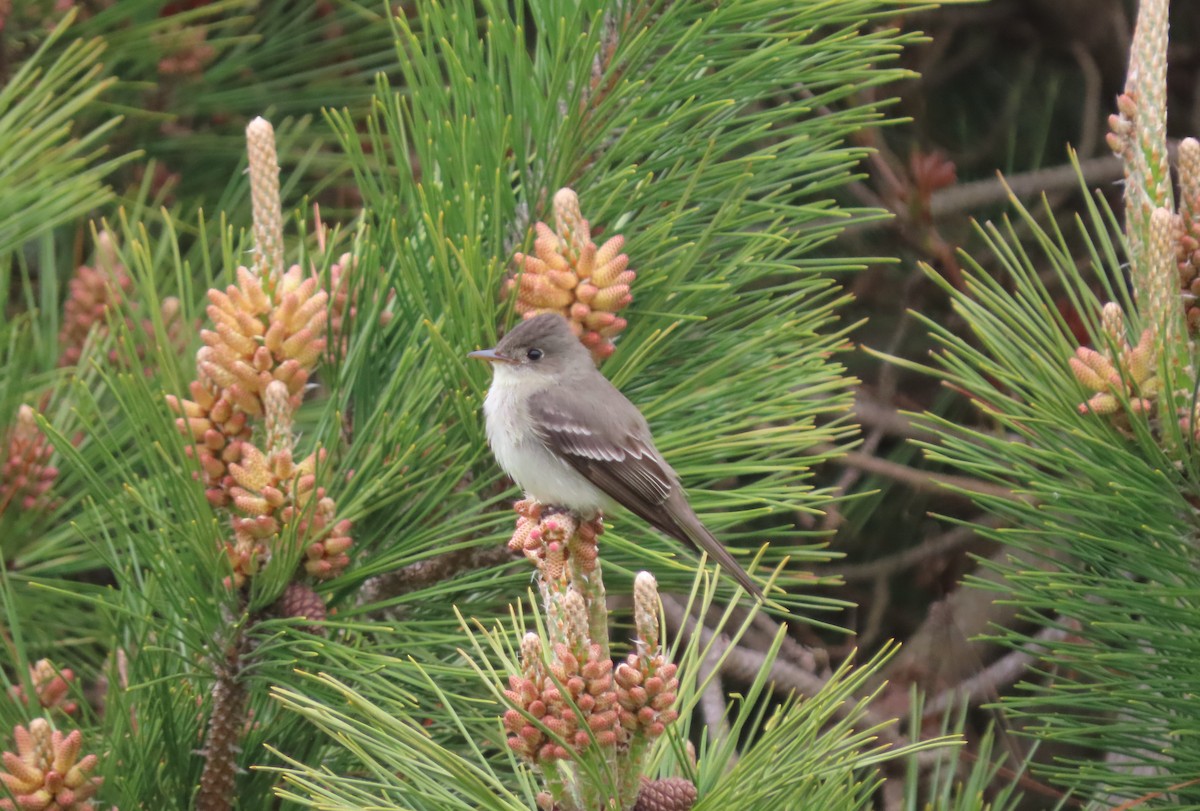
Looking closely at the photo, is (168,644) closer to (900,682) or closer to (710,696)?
(710,696)

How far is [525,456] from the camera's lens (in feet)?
6.66

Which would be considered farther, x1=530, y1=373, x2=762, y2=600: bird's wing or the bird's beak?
x1=530, y1=373, x2=762, y2=600: bird's wing

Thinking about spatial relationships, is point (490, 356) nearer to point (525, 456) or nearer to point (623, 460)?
point (525, 456)

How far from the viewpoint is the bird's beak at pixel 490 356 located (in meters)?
1.93

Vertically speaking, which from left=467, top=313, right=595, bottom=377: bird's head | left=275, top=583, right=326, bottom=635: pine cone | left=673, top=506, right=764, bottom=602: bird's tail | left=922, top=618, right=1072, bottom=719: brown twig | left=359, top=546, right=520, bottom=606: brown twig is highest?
left=467, top=313, right=595, bottom=377: bird's head

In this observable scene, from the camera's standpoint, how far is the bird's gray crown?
1920 millimetres

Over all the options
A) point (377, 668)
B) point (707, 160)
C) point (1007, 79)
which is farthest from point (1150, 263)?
point (1007, 79)

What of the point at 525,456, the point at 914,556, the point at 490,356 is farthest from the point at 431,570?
the point at 914,556

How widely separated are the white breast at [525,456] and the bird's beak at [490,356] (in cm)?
3

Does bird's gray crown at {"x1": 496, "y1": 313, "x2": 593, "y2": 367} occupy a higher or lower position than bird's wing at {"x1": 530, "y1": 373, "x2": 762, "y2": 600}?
higher

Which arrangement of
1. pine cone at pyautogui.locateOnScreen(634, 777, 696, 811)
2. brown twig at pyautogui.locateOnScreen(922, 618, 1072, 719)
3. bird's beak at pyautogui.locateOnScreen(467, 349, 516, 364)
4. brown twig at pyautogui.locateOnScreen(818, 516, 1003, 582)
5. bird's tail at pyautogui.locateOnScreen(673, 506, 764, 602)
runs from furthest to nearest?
1. brown twig at pyautogui.locateOnScreen(818, 516, 1003, 582)
2. brown twig at pyautogui.locateOnScreen(922, 618, 1072, 719)
3. bird's tail at pyautogui.locateOnScreen(673, 506, 764, 602)
4. bird's beak at pyautogui.locateOnScreen(467, 349, 516, 364)
5. pine cone at pyautogui.locateOnScreen(634, 777, 696, 811)

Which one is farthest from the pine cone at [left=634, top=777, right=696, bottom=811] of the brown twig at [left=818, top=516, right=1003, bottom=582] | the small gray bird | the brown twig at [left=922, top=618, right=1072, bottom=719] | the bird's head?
the brown twig at [left=818, top=516, right=1003, bottom=582]

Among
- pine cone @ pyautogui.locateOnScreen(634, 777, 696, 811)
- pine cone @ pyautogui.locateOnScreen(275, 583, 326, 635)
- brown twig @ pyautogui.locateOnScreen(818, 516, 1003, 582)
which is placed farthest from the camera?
brown twig @ pyautogui.locateOnScreen(818, 516, 1003, 582)

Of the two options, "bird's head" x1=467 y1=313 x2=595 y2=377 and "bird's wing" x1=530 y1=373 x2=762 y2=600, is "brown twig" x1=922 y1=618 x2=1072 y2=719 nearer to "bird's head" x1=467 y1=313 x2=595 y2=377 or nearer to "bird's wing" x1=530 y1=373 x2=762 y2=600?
"bird's wing" x1=530 y1=373 x2=762 y2=600
